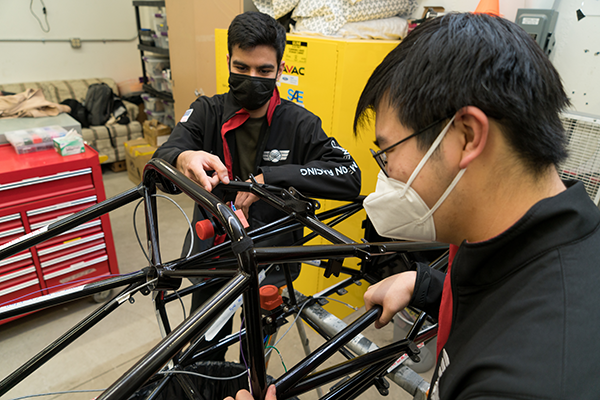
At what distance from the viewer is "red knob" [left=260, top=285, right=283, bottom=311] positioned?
1025mm

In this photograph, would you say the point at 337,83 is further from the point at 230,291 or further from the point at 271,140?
the point at 230,291

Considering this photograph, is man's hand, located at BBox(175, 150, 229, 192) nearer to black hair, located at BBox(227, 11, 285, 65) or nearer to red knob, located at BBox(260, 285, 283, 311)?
red knob, located at BBox(260, 285, 283, 311)

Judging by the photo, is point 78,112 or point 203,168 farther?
point 78,112

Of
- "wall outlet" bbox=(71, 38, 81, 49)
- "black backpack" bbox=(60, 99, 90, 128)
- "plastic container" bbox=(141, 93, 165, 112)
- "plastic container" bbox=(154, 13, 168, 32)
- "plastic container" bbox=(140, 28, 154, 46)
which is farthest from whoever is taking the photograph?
"wall outlet" bbox=(71, 38, 81, 49)

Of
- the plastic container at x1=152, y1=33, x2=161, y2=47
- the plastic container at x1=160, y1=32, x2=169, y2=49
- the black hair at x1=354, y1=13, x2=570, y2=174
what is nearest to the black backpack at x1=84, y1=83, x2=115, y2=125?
the plastic container at x1=152, y1=33, x2=161, y2=47

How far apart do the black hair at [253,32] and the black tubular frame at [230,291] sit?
61 cm

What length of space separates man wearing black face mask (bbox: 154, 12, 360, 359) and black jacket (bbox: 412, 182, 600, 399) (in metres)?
0.73

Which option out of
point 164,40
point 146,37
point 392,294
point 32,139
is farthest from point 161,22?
point 392,294

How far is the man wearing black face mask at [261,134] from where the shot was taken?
1260mm

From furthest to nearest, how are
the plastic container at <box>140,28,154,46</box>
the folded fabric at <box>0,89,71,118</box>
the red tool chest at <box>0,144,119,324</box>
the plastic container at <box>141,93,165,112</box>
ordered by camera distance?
the plastic container at <box>141,93,165,112</box>
the plastic container at <box>140,28,154,46</box>
the folded fabric at <box>0,89,71,118</box>
the red tool chest at <box>0,144,119,324</box>

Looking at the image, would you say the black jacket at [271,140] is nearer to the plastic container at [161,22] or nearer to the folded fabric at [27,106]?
the folded fabric at [27,106]

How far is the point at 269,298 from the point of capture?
1.03 meters

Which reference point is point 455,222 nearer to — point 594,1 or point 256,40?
point 256,40

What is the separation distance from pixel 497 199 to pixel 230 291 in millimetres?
435
